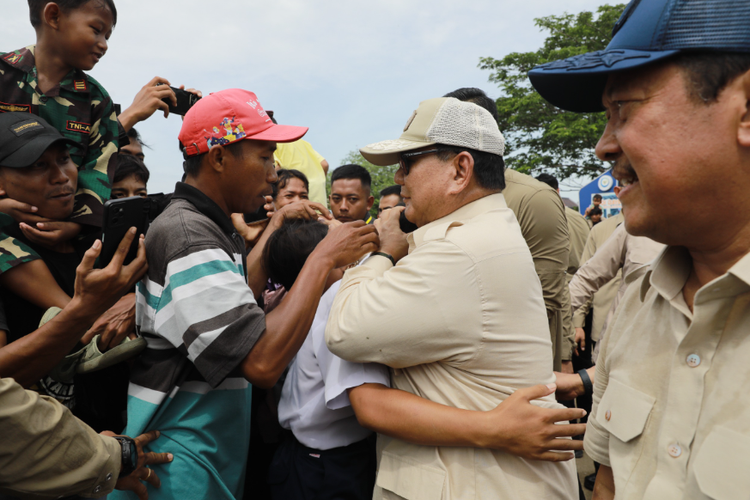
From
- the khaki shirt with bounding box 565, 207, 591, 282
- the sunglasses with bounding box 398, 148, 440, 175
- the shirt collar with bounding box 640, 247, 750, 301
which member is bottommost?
the khaki shirt with bounding box 565, 207, 591, 282

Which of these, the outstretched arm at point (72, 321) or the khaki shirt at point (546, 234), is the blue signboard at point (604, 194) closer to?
the khaki shirt at point (546, 234)

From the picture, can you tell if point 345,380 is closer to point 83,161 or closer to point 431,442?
point 431,442

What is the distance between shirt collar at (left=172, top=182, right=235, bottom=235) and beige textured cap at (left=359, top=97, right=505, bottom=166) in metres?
0.71

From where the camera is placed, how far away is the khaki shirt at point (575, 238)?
5.82 meters

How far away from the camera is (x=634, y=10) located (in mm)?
1057

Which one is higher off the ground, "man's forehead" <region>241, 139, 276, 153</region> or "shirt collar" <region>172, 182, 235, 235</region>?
"man's forehead" <region>241, 139, 276, 153</region>

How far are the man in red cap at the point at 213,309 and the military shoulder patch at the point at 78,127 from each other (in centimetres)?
88

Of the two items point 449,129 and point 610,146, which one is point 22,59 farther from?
point 610,146

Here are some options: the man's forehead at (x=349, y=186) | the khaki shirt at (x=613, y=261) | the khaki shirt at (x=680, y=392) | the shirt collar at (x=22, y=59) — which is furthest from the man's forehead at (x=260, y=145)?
the man's forehead at (x=349, y=186)

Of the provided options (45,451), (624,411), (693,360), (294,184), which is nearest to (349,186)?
(294,184)

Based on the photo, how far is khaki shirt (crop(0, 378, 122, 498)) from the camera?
133cm

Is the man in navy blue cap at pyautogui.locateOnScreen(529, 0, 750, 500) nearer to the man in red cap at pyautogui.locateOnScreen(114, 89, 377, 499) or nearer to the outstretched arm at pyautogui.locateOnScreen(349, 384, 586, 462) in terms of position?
the outstretched arm at pyautogui.locateOnScreen(349, 384, 586, 462)

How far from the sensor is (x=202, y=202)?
2008 mm

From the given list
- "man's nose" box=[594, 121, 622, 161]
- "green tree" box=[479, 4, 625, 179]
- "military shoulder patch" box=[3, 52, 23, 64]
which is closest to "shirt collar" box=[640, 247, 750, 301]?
"man's nose" box=[594, 121, 622, 161]
